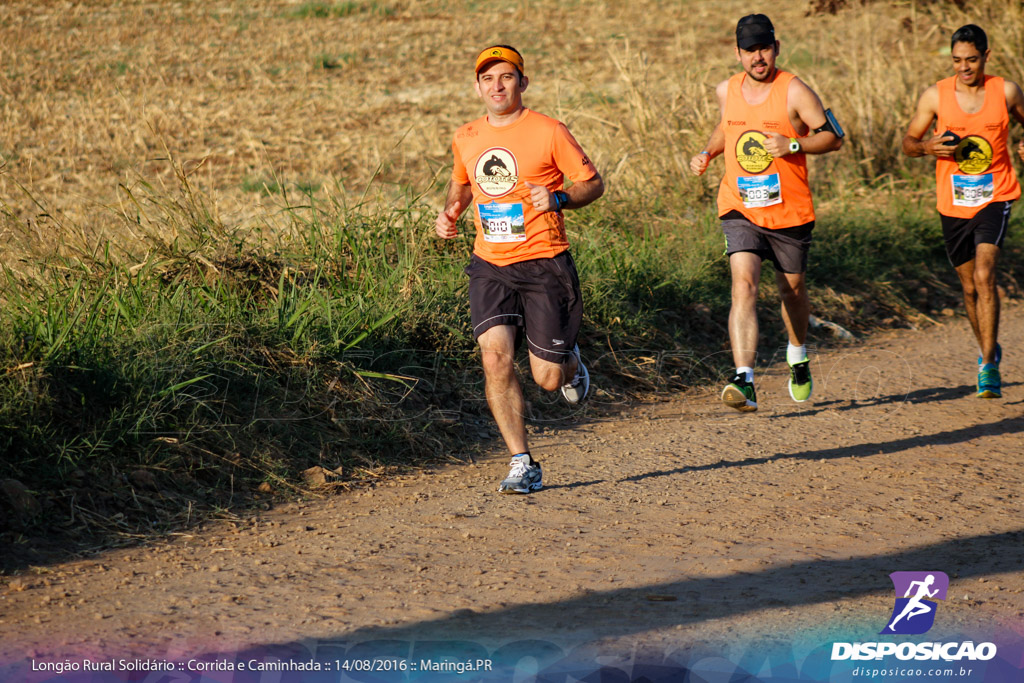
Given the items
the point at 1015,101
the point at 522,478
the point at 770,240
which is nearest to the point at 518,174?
the point at 522,478

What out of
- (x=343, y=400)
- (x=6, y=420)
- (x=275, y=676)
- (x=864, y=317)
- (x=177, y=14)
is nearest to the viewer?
(x=275, y=676)

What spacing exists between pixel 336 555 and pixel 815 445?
2.72 meters

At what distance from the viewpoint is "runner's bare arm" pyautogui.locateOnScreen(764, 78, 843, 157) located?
5.61 metres

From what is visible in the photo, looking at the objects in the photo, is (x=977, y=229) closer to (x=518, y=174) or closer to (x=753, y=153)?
(x=753, y=153)

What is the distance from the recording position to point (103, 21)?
22.7 m

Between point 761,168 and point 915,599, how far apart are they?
290 centimetres

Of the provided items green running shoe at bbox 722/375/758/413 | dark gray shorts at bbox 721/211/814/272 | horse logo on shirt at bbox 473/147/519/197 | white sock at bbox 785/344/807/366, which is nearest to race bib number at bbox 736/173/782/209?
dark gray shorts at bbox 721/211/814/272

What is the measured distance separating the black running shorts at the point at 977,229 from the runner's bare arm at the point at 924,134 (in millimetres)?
394

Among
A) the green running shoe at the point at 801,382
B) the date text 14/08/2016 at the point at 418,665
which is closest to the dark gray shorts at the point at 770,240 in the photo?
the green running shoe at the point at 801,382

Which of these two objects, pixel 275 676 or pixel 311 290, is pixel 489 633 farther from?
pixel 311 290

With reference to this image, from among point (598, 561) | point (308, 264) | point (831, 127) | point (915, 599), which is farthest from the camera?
point (308, 264)

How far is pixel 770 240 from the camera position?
235 inches

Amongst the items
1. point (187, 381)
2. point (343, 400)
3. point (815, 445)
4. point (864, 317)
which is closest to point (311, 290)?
point (343, 400)

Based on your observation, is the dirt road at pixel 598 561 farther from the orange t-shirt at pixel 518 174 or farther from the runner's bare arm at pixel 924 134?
the runner's bare arm at pixel 924 134
